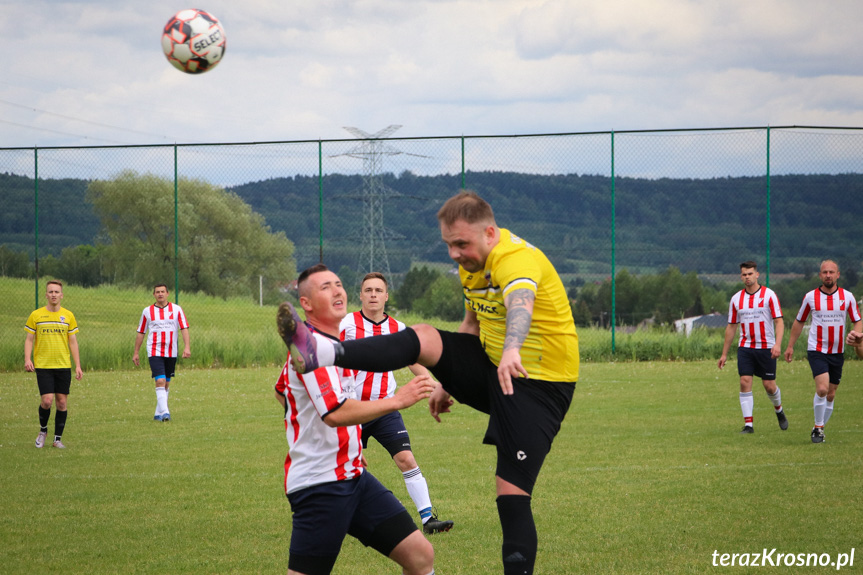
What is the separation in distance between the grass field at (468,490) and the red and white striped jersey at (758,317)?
1.20 m

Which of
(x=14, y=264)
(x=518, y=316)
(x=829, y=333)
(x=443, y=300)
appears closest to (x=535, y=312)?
(x=518, y=316)

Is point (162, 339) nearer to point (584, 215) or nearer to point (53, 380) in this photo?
point (53, 380)

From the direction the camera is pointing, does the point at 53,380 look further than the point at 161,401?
No

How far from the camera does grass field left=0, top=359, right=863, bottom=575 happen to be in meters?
5.91

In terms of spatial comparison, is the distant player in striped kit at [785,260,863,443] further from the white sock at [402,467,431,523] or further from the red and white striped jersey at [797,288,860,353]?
the white sock at [402,467,431,523]

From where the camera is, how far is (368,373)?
23.7 ft

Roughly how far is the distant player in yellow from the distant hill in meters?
11.0

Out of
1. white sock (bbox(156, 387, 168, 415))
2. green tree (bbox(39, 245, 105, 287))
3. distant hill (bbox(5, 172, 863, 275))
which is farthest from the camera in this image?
green tree (bbox(39, 245, 105, 287))

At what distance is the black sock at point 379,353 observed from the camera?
4008 millimetres

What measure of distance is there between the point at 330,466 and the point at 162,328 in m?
10.5

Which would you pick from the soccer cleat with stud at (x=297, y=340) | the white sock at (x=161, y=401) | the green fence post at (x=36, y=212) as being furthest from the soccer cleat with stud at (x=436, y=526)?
the green fence post at (x=36, y=212)

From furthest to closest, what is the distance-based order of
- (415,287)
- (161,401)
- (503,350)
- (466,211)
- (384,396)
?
1. (415,287)
2. (161,401)
3. (384,396)
4. (466,211)
5. (503,350)

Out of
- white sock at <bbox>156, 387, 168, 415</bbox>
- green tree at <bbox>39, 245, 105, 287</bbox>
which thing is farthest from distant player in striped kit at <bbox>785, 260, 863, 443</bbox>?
green tree at <bbox>39, 245, 105, 287</bbox>

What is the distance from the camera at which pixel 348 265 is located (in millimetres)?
22031
